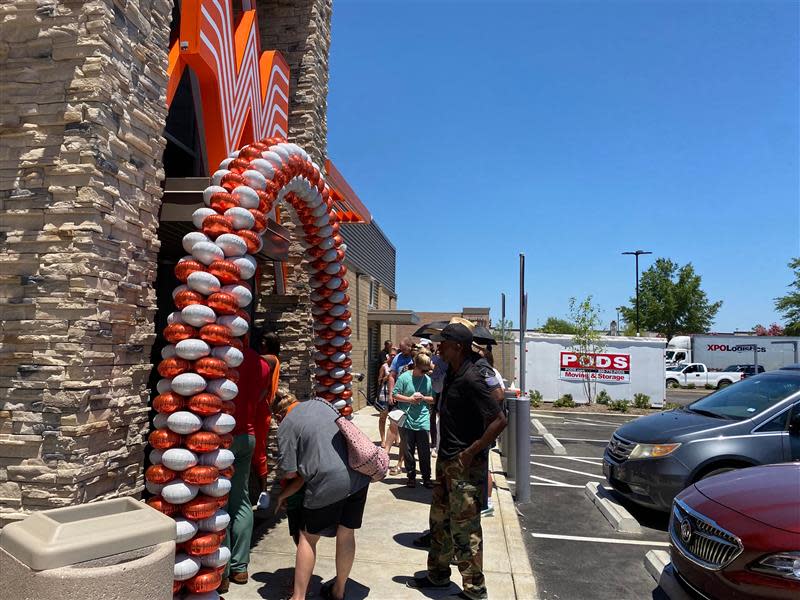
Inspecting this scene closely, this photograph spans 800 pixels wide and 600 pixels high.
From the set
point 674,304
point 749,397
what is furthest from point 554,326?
point 749,397

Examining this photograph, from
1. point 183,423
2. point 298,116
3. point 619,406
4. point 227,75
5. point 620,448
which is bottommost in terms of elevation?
point 619,406

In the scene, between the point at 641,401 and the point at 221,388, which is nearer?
the point at 221,388

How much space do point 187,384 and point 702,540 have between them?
3460 millimetres

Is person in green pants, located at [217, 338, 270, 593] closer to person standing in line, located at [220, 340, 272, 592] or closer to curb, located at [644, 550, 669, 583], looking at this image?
person standing in line, located at [220, 340, 272, 592]

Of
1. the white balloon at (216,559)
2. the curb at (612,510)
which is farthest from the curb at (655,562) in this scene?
the white balloon at (216,559)

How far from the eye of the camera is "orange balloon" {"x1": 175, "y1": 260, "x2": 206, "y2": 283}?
3523 mm

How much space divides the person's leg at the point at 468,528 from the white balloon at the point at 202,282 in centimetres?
224

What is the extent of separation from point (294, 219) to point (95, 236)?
276 cm

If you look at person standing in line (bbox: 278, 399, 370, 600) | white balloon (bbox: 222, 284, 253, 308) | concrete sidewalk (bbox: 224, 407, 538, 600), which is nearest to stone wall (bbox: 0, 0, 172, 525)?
white balloon (bbox: 222, 284, 253, 308)

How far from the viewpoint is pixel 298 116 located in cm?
786

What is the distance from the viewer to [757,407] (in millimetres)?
6422

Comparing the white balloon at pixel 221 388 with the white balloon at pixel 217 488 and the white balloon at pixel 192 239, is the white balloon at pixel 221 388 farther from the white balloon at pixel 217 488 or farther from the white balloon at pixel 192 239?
the white balloon at pixel 192 239

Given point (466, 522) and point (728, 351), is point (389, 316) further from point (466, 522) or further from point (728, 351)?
point (728, 351)

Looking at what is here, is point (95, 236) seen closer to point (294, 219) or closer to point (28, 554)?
point (28, 554)
